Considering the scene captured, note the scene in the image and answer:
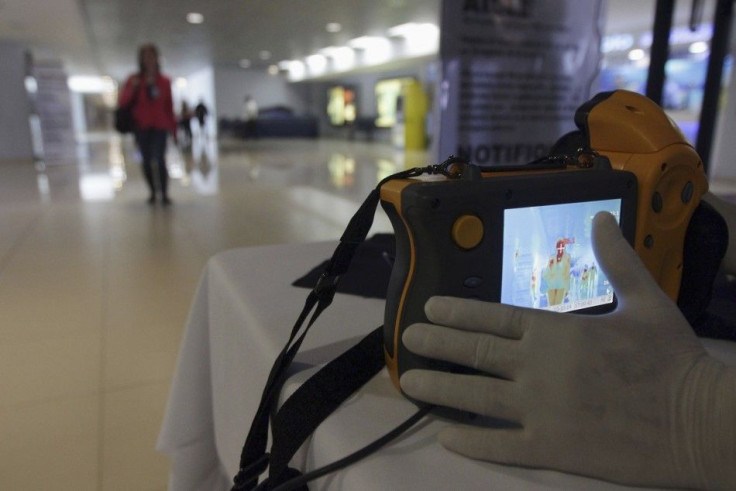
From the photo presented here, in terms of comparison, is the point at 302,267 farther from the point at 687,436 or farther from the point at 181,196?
the point at 181,196

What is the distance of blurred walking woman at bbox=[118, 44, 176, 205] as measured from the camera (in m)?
3.99

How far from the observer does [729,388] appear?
1.16 ft

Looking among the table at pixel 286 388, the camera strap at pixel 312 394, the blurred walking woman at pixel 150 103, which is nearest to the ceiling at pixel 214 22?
the blurred walking woman at pixel 150 103

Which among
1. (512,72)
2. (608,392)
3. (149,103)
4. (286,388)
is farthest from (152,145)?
(608,392)

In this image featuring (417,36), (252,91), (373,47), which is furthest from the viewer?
(252,91)

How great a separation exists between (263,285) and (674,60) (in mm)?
10513

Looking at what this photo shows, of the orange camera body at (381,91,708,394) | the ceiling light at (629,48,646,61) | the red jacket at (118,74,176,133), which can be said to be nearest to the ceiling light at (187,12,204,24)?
the red jacket at (118,74,176,133)

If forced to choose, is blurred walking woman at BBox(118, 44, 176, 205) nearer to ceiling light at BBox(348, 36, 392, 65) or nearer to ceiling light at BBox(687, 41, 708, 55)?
ceiling light at BBox(348, 36, 392, 65)

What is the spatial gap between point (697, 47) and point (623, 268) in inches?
401

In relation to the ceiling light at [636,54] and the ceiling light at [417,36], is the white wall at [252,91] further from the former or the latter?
the ceiling light at [636,54]

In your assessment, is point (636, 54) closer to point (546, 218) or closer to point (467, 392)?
point (546, 218)

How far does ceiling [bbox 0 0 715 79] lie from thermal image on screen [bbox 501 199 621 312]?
724 centimetres

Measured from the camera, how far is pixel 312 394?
1.47 ft

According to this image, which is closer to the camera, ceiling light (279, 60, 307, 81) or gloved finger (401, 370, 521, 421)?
gloved finger (401, 370, 521, 421)
